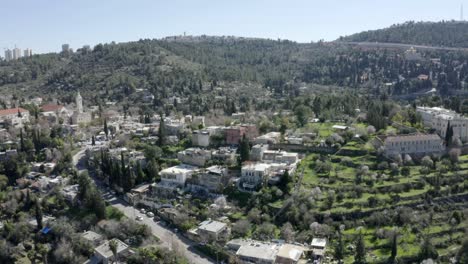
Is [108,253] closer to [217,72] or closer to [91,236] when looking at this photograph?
[91,236]

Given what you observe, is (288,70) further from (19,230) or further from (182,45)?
(19,230)

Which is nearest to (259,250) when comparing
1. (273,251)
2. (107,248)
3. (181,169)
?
(273,251)

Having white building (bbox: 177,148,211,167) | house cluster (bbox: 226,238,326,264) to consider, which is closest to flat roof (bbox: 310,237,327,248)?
house cluster (bbox: 226,238,326,264)

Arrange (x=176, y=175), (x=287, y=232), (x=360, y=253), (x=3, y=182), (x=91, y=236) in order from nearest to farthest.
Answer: (x=360, y=253), (x=287, y=232), (x=91, y=236), (x=176, y=175), (x=3, y=182)

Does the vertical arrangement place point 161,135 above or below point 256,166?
above

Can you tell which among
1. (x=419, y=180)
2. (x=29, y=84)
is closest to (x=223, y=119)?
(x=419, y=180)

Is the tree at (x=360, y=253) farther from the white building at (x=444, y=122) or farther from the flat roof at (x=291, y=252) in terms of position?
the white building at (x=444, y=122)
